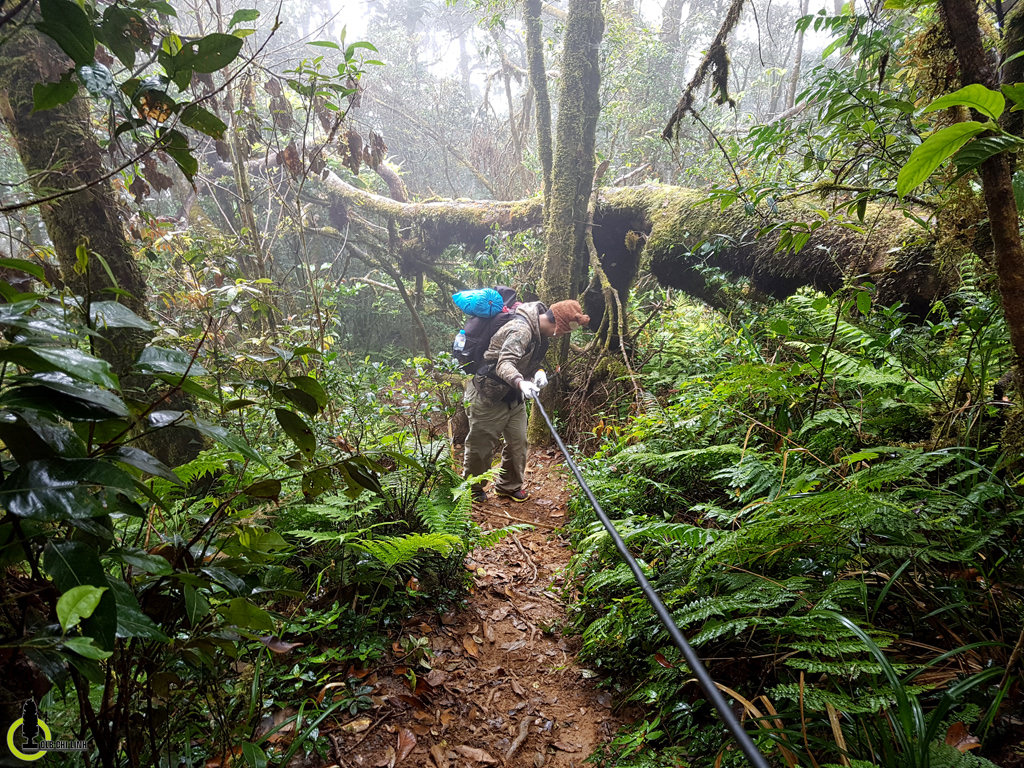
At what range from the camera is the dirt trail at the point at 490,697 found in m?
2.12

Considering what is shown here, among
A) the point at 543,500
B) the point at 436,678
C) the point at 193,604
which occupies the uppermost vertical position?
the point at 193,604

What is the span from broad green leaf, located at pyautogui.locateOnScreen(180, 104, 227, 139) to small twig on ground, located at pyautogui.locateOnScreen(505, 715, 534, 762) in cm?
276

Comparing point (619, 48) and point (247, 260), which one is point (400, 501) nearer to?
point (247, 260)

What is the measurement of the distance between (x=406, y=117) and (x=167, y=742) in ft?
64.2

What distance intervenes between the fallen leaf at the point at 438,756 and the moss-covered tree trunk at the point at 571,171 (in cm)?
493

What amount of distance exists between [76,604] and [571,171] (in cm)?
737

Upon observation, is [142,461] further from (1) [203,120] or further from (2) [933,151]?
(2) [933,151]

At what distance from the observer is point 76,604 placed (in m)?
0.73

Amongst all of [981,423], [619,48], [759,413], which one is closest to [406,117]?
[619,48]

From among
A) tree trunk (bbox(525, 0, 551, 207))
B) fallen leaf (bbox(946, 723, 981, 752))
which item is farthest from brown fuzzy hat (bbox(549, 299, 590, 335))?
fallen leaf (bbox(946, 723, 981, 752))

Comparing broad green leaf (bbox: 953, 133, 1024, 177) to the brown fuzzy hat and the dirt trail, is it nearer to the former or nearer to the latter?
the dirt trail

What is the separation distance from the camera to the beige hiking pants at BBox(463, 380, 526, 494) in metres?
5.19

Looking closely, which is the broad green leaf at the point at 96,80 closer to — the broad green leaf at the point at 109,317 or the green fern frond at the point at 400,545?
the broad green leaf at the point at 109,317

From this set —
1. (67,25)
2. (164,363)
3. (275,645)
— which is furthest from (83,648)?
(67,25)
